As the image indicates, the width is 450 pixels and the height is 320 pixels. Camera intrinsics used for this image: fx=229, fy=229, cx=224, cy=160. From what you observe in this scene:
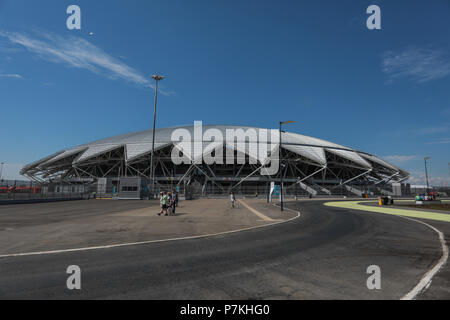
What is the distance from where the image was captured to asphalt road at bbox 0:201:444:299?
379 cm

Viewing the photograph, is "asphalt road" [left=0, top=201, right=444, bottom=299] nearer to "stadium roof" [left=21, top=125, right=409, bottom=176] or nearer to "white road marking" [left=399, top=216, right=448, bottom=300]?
"white road marking" [left=399, top=216, right=448, bottom=300]

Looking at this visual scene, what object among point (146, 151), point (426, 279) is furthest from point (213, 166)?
point (426, 279)

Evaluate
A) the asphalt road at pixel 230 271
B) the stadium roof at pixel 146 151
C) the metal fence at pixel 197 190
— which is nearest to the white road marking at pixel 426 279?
the asphalt road at pixel 230 271

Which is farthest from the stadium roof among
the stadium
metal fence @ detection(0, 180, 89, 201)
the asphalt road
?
the asphalt road

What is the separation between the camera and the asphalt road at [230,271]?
12.5 feet

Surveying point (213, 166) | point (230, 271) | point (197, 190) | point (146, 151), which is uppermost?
point (146, 151)

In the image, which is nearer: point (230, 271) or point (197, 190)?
point (230, 271)

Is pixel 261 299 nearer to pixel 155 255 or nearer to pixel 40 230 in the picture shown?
pixel 155 255

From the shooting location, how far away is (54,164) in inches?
2414

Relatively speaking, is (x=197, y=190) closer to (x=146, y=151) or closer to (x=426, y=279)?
(x=146, y=151)

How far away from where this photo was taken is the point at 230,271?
4.88 meters
